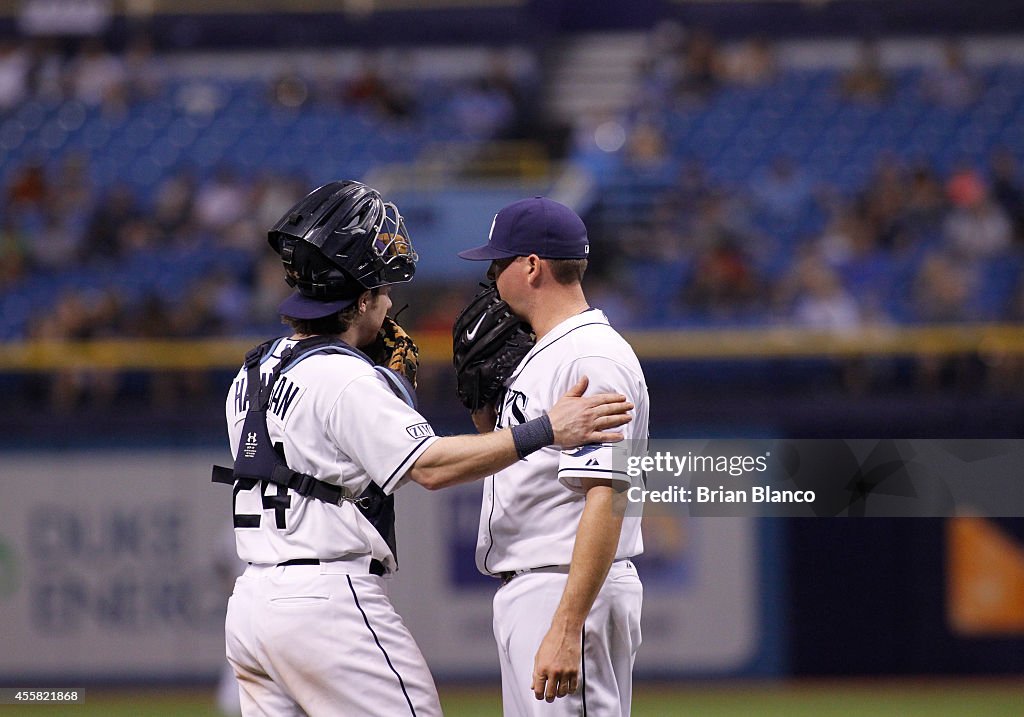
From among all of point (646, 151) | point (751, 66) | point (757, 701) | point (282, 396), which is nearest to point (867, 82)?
point (751, 66)

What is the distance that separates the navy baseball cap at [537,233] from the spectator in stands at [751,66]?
11772mm

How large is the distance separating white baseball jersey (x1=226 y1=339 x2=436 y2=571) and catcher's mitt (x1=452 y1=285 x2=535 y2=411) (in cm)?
47

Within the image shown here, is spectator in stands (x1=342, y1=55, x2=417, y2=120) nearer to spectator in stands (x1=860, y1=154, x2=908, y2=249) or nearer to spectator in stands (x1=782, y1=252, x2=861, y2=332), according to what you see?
spectator in stands (x1=860, y1=154, x2=908, y2=249)

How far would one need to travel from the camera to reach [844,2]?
16328 mm

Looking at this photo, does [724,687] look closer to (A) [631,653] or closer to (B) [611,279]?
(B) [611,279]

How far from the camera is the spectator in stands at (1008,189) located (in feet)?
38.2

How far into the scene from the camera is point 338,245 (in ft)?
11.6

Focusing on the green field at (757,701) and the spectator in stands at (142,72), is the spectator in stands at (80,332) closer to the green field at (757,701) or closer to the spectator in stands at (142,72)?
the green field at (757,701)

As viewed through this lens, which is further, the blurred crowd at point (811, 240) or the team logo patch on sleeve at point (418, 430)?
the blurred crowd at point (811, 240)

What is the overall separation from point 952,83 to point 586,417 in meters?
12.3

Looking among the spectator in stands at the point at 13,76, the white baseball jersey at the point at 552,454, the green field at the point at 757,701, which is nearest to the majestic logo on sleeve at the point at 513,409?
the white baseball jersey at the point at 552,454

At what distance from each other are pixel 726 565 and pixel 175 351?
4397 millimetres

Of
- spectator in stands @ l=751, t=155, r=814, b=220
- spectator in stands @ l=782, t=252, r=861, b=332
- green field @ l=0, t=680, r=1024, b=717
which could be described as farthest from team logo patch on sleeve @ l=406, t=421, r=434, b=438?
spectator in stands @ l=751, t=155, r=814, b=220

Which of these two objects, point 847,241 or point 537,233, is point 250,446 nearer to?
point 537,233
